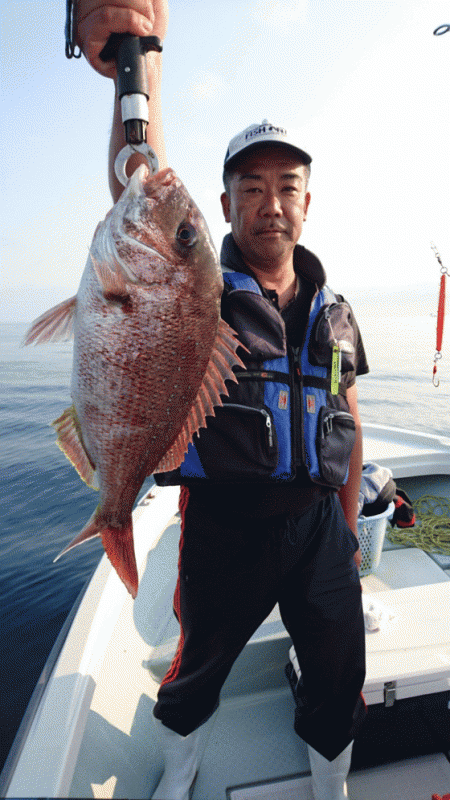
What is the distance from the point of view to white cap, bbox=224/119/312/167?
1.88 meters

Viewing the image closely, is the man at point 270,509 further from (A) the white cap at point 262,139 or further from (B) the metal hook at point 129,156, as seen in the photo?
(B) the metal hook at point 129,156

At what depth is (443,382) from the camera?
→ 15.9m

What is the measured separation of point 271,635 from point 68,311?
2277 mm

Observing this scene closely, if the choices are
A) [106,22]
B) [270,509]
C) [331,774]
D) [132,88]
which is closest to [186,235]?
[132,88]

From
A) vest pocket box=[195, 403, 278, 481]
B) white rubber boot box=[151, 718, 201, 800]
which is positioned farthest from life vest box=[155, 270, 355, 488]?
white rubber boot box=[151, 718, 201, 800]

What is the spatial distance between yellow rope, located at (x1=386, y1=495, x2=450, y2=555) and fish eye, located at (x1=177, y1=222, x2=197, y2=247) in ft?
12.2

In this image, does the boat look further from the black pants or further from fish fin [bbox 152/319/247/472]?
fish fin [bbox 152/319/247/472]

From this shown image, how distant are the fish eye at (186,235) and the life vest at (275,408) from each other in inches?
24.4

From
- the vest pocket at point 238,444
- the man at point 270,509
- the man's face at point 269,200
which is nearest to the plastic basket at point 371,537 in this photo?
the man at point 270,509

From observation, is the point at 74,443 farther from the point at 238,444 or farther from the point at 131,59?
the point at 131,59

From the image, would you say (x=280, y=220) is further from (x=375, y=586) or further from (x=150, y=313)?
(x=375, y=586)

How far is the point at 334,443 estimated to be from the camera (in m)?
1.97

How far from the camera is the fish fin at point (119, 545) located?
1.29 metres

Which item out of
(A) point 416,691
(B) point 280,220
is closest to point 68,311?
(B) point 280,220
